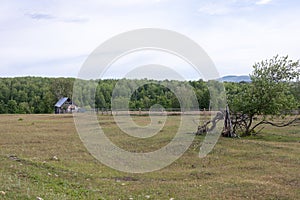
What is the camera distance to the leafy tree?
2933cm

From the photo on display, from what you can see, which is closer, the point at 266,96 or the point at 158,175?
the point at 158,175

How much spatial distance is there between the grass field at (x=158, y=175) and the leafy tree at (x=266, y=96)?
7.71 m

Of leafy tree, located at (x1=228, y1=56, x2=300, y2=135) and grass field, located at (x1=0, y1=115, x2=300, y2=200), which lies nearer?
grass field, located at (x1=0, y1=115, x2=300, y2=200)

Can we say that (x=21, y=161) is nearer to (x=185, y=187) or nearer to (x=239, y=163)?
(x=185, y=187)

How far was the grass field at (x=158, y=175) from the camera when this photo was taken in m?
11.4

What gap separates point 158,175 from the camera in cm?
1487

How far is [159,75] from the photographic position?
21.0m

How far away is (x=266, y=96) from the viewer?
2930cm

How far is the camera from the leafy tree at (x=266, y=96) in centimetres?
2933

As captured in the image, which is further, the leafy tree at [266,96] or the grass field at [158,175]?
the leafy tree at [266,96]

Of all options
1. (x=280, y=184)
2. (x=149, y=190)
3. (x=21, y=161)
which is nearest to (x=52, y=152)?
(x=21, y=161)

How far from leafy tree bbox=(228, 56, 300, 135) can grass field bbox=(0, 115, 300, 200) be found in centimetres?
771

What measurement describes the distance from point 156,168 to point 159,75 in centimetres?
629

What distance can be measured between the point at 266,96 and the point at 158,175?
17070mm
